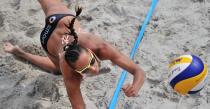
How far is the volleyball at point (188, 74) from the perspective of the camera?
2.78 meters

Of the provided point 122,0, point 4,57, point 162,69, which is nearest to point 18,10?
point 4,57

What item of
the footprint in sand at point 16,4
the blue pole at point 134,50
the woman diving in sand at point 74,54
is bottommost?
the blue pole at point 134,50

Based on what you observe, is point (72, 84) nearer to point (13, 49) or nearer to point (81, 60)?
point (81, 60)

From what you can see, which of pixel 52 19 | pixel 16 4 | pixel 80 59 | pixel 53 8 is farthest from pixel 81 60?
pixel 16 4

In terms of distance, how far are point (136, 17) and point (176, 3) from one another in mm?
499

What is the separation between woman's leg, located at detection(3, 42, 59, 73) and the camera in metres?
3.51

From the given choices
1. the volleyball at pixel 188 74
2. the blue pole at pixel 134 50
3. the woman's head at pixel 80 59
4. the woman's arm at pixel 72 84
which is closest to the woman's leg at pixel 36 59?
the blue pole at pixel 134 50

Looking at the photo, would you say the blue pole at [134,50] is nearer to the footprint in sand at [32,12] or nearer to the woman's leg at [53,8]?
the woman's leg at [53,8]

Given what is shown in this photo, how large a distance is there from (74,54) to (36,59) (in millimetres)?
1185

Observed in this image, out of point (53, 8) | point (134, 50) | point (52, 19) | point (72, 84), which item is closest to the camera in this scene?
point (72, 84)

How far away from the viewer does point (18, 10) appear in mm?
4113

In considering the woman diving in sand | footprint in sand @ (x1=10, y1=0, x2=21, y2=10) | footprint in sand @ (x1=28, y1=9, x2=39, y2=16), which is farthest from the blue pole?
footprint in sand @ (x1=10, y1=0, x2=21, y2=10)

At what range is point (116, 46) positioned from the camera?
12.3 feet

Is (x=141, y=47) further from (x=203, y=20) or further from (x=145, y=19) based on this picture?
(x=203, y=20)
